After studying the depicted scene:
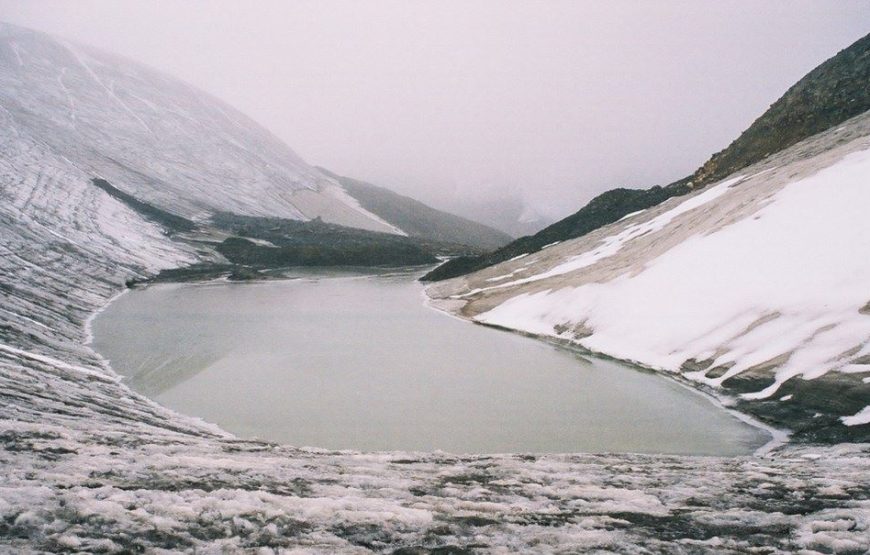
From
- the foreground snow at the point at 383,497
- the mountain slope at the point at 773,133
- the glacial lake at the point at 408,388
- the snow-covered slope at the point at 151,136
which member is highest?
the snow-covered slope at the point at 151,136

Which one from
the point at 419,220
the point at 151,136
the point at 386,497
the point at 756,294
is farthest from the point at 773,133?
the point at 419,220

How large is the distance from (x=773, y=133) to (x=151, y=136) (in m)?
115

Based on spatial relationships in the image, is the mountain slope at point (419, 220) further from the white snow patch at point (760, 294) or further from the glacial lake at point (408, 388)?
the white snow patch at point (760, 294)

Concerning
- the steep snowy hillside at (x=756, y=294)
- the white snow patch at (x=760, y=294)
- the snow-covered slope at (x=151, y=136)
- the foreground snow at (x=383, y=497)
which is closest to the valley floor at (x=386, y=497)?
the foreground snow at (x=383, y=497)

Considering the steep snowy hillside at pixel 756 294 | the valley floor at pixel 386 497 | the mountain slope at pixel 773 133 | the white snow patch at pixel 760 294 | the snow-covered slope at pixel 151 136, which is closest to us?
the valley floor at pixel 386 497

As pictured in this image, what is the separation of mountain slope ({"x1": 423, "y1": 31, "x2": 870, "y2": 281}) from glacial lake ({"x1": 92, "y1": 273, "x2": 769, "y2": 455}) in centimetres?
2053

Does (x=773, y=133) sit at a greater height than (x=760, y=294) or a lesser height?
greater

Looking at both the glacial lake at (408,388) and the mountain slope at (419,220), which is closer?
the glacial lake at (408,388)

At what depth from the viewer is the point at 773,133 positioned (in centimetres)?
4019

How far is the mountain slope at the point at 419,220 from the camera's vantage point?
155750 millimetres

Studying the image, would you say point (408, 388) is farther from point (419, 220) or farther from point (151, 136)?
point (419, 220)

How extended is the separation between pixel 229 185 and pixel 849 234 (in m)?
117

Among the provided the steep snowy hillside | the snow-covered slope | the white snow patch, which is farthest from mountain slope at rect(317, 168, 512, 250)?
the white snow patch

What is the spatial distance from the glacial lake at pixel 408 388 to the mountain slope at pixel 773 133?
2053 centimetres
